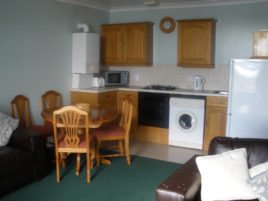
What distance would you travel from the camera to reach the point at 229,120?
435cm

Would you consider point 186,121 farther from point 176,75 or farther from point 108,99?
point 108,99

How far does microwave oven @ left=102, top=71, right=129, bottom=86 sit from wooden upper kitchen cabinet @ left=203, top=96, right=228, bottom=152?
1.86 meters

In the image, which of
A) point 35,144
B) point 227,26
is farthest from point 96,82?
point 227,26

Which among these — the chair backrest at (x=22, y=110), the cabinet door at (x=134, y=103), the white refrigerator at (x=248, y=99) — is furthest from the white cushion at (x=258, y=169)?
the cabinet door at (x=134, y=103)

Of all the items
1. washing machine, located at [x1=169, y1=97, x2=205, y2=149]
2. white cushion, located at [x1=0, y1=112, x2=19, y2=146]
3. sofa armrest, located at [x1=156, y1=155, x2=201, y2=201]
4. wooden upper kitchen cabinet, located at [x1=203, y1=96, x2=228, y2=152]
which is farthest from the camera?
washing machine, located at [x1=169, y1=97, x2=205, y2=149]

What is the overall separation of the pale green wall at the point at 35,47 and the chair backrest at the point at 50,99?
86mm

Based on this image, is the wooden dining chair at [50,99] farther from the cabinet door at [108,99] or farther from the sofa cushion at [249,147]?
the sofa cushion at [249,147]

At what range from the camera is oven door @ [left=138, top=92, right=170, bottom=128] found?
5336mm

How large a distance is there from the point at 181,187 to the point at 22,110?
312cm

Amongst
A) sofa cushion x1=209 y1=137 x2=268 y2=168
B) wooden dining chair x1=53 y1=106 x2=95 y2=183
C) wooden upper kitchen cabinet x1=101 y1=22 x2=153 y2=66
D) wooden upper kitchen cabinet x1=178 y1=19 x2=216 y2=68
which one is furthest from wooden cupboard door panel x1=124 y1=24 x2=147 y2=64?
sofa cushion x1=209 y1=137 x2=268 y2=168

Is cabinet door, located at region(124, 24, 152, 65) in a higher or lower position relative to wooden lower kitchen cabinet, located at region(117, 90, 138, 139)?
higher

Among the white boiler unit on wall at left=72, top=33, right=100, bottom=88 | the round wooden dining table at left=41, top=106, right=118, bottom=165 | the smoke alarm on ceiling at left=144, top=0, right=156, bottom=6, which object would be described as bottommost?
the round wooden dining table at left=41, top=106, right=118, bottom=165

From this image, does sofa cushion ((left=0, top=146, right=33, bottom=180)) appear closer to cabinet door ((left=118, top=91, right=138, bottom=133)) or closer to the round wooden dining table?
the round wooden dining table

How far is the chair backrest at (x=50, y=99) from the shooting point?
488 centimetres
